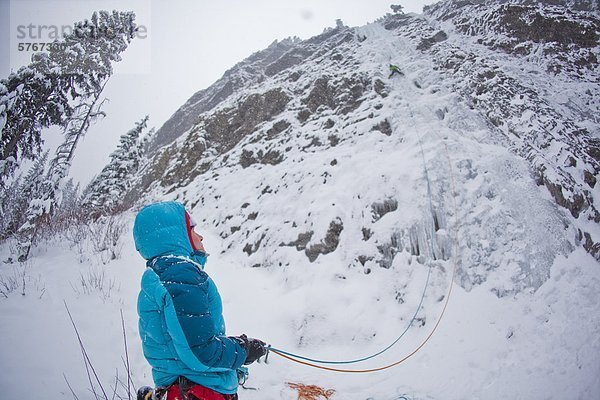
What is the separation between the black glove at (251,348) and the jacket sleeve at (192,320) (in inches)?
9.8

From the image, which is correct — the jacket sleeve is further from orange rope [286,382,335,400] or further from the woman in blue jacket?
orange rope [286,382,335,400]

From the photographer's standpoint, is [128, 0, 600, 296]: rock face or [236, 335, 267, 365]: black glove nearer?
[236, 335, 267, 365]: black glove

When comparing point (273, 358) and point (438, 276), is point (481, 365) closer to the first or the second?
point (438, 276)

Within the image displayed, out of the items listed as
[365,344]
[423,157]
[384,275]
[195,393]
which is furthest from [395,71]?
[195,393]

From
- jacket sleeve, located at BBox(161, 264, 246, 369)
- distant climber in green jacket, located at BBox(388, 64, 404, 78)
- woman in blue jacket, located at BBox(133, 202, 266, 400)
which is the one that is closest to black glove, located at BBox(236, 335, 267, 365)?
woman in blue jacket, located at BBox(133, 202, 266, 400)

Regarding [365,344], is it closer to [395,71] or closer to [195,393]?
[195,393]

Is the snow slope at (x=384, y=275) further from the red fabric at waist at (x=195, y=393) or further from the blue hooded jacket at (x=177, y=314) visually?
the blue hooded jacket at (x=177, y=314)

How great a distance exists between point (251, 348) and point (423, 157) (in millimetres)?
6618

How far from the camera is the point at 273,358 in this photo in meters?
4.78

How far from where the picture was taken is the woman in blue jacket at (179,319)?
1489 mm

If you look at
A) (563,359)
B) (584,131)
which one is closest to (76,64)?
(563,359)

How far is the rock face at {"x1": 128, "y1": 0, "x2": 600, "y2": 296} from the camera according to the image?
577 centimetres

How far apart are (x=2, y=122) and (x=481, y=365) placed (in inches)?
468

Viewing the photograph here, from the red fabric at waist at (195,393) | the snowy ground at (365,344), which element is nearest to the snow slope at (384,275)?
the snowy ground at (365,344)
